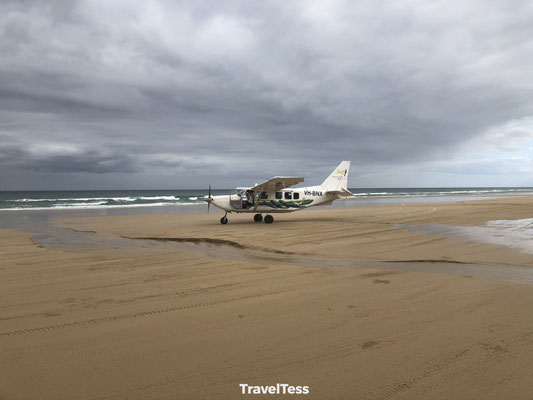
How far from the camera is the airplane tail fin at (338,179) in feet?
62.5

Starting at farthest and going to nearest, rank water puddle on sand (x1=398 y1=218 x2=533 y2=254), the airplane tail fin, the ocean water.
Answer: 1. the ocean water
2. the airplane tail fin
3. water puddle on sand (x1=398 y1=218 x2=533 y2=254)

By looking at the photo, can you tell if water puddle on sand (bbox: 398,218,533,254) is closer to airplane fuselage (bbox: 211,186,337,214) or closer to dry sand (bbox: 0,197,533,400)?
dry sand (bbox: 0,197,533,400)

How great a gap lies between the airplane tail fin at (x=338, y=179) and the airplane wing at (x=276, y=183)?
3.22m

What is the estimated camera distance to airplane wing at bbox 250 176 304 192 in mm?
16052

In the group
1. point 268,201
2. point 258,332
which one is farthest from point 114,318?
point 268,201

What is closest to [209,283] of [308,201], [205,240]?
[205,240]

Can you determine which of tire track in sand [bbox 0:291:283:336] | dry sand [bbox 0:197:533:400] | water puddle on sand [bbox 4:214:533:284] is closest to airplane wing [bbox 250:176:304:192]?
water puddle on sand [bbox 4:214:533:284]

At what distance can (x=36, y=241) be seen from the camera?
430 inches

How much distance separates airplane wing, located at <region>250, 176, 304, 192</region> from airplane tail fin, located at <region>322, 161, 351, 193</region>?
3.22 metres

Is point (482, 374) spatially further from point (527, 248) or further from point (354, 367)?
point (527, 248)

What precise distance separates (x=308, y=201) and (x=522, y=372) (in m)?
15.8

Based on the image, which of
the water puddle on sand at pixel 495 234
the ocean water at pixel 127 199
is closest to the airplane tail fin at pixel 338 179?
the water puddle on sand at pixel 495 234

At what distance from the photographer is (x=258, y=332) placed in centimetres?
353

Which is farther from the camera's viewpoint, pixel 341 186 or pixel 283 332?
pixel 341 186
